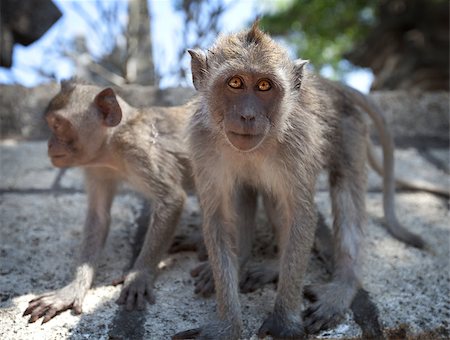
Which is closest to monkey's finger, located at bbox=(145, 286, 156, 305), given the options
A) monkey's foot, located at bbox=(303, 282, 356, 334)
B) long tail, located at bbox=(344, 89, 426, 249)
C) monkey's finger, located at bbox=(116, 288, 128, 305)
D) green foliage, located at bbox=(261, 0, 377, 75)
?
monkey's finger, located at bbox=(116, 288, 128, 305)

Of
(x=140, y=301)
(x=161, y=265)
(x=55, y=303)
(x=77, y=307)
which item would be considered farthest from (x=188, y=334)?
(x=161, y=265)

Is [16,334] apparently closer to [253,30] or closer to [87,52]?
[253,30]

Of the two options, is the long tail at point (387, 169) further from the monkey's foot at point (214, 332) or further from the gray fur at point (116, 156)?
the monkey's foot at point (214, 332)

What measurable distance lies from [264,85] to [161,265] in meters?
1.57

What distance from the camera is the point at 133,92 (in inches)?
235

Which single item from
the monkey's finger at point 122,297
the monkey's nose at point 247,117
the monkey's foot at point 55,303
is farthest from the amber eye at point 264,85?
the monkey's foot at point 55,303

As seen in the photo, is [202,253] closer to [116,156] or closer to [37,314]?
[116,156]

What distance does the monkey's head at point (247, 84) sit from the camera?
317 centimetres

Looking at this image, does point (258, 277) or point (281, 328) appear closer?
point (281, 328)

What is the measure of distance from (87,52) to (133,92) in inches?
130

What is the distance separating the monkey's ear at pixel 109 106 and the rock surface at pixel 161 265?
2.99ft

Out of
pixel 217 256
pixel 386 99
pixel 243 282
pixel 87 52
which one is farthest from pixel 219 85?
pixel 87 52

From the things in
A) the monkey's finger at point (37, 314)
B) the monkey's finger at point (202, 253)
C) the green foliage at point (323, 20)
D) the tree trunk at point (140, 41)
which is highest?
the green foliage at point (323, 20)

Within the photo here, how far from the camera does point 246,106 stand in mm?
3154
